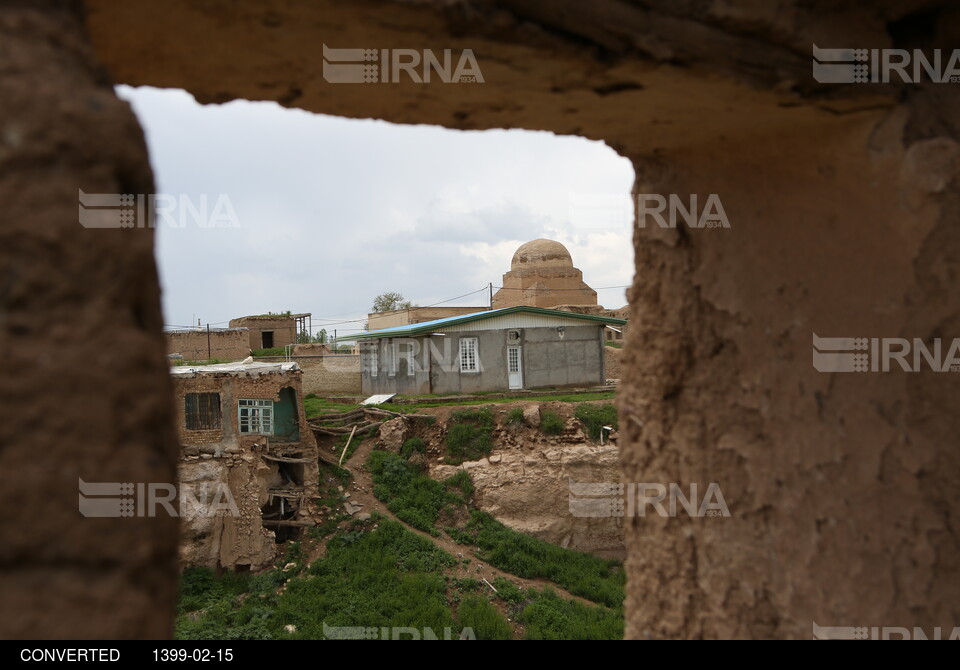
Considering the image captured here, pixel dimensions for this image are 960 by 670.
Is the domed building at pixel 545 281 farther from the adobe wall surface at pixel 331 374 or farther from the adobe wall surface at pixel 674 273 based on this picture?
the adobe wall surface at pixel 674 273

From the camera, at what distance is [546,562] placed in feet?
45.7

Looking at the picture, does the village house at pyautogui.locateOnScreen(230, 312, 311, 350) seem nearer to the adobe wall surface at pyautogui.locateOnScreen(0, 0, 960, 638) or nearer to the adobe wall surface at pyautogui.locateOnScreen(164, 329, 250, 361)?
the adobe wall surface at pyautogui.locateOnScreen(164, 329, 250, 361)

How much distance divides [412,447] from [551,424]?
3480 millimetres

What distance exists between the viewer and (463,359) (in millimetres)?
18875

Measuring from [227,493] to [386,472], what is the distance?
3.61m

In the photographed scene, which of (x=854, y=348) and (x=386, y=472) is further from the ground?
(x=854, y=348)

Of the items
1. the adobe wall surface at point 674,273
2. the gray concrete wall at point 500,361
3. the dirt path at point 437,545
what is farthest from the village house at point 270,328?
the adobe wall surface at point 674,273

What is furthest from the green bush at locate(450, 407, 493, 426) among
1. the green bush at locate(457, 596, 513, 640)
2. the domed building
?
the domed building

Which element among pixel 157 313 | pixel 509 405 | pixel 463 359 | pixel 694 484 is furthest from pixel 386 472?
pixel 157 313

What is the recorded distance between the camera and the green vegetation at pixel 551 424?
52.3ft

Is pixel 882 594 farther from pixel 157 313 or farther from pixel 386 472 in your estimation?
pixel 386 472

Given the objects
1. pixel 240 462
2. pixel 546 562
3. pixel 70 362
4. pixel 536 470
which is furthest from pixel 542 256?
pixel 70 362

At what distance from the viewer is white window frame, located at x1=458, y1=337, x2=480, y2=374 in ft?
61.8

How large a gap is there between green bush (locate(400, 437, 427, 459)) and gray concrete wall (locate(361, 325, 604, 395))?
3100 mm
